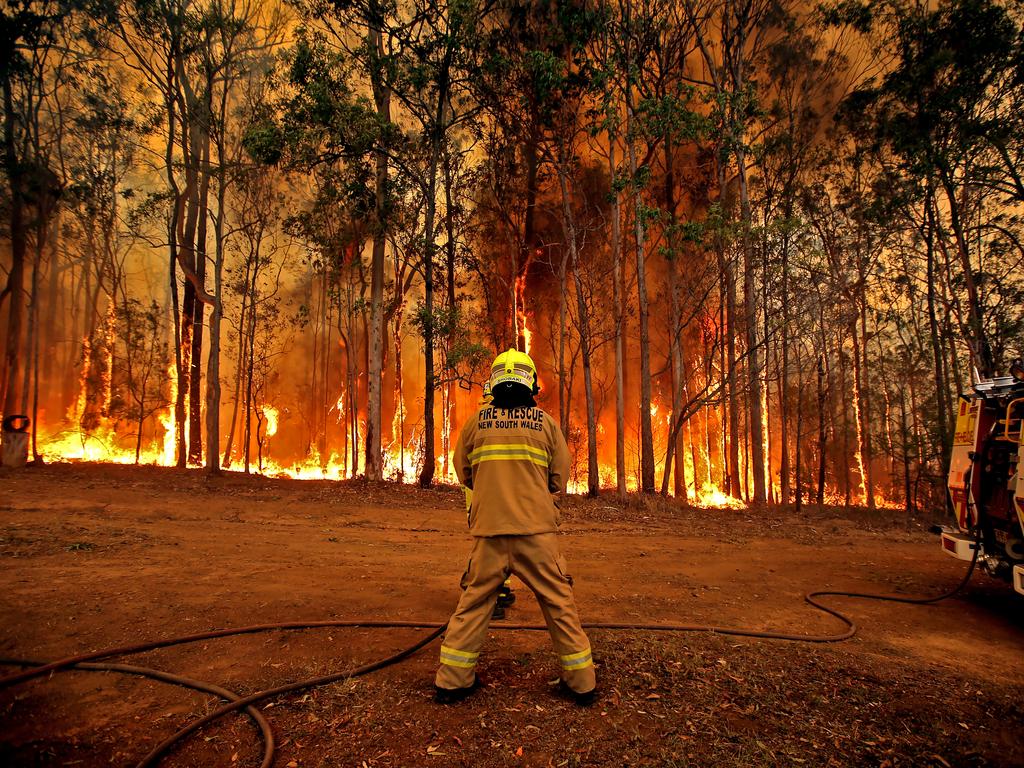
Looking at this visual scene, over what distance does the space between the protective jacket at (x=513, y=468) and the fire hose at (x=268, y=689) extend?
1.45 meters

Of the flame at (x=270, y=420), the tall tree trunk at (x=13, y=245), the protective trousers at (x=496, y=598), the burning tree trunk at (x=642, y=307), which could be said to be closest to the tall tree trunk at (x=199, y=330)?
the flame at (x=270, y=420)

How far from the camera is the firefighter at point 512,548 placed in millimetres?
3350

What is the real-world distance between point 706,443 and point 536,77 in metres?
18.9

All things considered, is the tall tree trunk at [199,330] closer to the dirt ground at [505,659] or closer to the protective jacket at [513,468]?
the dirt ground at [505,659]

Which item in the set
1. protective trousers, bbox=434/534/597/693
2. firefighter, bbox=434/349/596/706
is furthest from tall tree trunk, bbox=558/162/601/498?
protective trousers, bbox=434/534/597/693

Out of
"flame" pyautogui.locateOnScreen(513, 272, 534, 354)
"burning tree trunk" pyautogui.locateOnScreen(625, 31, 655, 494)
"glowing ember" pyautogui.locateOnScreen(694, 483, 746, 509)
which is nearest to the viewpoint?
"burning tree trunk" pyautogui.locateOnScreen(625, 31, 655, 494)

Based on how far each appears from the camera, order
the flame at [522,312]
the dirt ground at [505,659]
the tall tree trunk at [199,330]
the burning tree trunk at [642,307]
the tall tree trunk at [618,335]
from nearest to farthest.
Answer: the dirt ground at [505,659], the tall tree trunk at [618,335], the burning tree trunk at [642,307], the tall tree trunk at [199,330], the flame at [522,312]

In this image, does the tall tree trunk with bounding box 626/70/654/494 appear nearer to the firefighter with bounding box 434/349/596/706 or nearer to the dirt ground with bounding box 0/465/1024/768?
the dirt ground with bounding box 0/465/1024/768

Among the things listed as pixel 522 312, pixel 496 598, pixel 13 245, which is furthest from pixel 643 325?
pixel 13 245

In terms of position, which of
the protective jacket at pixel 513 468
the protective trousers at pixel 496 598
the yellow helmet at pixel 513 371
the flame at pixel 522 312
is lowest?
the protective trousers at pixel 496 598

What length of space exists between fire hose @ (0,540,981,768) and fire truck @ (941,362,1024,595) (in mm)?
166

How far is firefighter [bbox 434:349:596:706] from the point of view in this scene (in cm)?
335

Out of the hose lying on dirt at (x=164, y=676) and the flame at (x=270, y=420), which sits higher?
Result: the flame at (x=270, y=420)

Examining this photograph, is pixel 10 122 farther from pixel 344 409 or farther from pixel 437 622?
pixel 437 622
